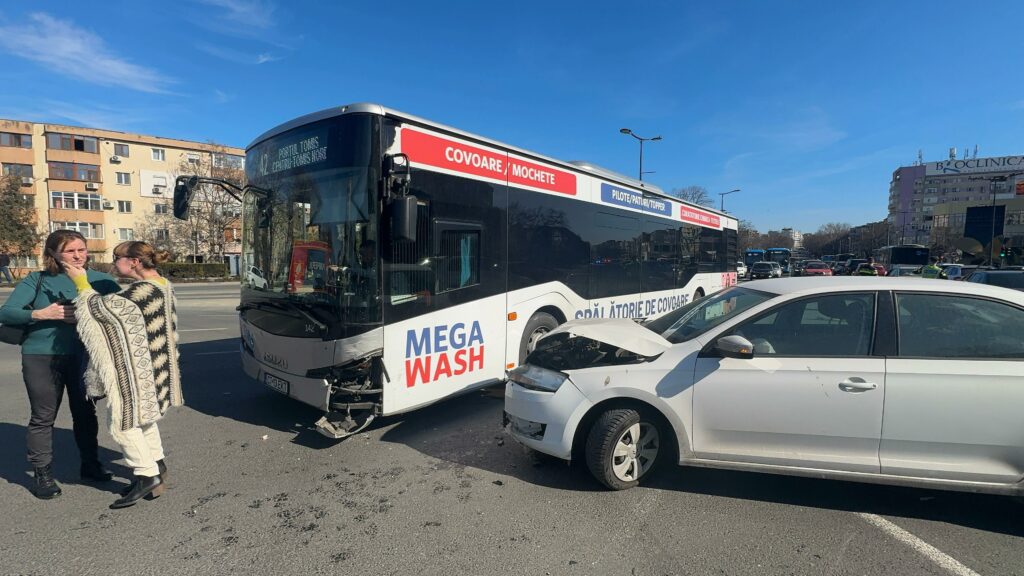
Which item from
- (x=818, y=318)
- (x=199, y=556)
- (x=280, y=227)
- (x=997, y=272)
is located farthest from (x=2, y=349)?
(x=997, y=272)

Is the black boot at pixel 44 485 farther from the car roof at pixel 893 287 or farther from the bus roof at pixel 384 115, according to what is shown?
the car roof at pixel 893 287

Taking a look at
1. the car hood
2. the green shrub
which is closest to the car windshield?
the car hood

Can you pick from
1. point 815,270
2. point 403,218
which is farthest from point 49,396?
point 815,270

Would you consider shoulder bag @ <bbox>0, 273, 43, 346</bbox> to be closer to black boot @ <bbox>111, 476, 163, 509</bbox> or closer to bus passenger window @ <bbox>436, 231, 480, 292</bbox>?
black boot @ <bbox>111, 476, 163, 509</bbox>

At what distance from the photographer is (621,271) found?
809 cm

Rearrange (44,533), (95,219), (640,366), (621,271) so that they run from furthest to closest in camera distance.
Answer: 1. (95,219)
2. (621,271)
3. (640,366)
4. (44,533)

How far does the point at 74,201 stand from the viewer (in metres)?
47.2

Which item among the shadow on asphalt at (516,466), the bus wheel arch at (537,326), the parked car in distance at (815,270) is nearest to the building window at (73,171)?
the shadow on asphalt at (516,466)

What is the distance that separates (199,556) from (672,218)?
9616 mm

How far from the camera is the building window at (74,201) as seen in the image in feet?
153

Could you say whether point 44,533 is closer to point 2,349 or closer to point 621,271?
point 621,271

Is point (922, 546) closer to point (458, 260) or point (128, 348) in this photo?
point (458, 260)

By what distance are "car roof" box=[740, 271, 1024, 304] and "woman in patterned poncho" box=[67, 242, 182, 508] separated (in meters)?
4.65

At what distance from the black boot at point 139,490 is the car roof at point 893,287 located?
4.88 m
